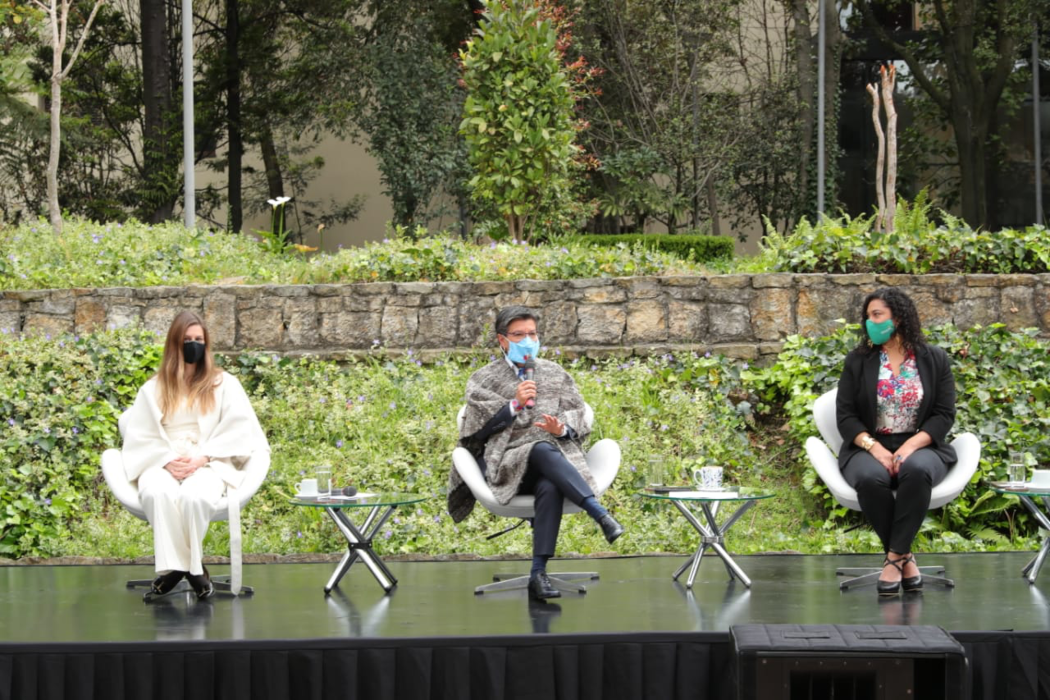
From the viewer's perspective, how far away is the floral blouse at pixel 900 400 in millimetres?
5645

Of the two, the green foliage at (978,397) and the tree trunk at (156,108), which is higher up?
the tree trunk at (156,108)

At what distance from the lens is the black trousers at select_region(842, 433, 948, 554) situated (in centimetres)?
532

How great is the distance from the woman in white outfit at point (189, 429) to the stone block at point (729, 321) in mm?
4042

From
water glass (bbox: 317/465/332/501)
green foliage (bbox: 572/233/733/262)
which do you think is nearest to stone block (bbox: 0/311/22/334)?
water glass (bbox: 317/465/332/501)

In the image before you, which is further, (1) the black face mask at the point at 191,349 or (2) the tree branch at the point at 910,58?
(2) the tree branch at the point at 910,58

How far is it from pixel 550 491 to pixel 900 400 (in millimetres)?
1651

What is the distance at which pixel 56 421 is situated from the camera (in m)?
7.55

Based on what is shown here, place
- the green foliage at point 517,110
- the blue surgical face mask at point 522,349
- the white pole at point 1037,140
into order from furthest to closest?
the white pole at point 1037,140 → the green foliage at point 517,110 → the blue surgical face mask at point 522,349

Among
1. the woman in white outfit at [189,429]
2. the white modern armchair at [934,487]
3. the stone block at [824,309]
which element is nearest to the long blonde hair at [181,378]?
the woman in white outfit at [189,429]

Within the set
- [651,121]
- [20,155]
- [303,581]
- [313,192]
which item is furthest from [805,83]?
[303,581]

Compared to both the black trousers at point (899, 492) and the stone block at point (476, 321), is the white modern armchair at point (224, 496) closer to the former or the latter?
the black trousers at point (899, 492)

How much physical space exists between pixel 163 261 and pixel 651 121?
925 centimetres

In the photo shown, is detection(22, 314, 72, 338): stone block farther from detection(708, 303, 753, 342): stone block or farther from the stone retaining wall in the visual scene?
detection(708, 303, 753, 342): stone block

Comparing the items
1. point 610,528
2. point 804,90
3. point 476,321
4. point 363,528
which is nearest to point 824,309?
point 476,321
